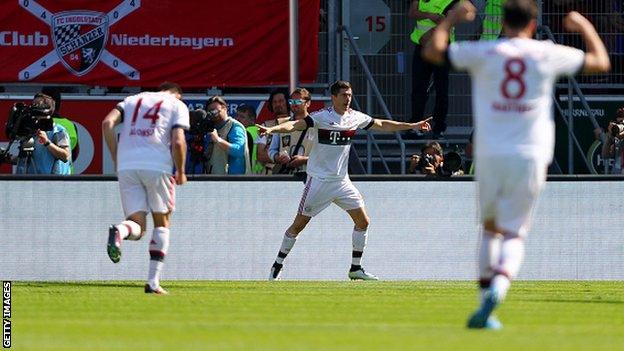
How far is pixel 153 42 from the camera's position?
2192 centimetres

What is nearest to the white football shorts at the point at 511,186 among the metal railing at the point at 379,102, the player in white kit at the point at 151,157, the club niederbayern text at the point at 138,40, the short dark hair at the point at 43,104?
the player in white kit at the point at 151,157

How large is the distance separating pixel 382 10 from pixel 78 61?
4532 mm

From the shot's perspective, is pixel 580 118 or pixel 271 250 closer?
pixel 271 250

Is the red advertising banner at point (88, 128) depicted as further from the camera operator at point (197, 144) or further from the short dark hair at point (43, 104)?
the short dark hair at point (43, 104)

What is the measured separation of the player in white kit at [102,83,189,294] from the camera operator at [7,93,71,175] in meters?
3.93

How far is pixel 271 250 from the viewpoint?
2011 cm

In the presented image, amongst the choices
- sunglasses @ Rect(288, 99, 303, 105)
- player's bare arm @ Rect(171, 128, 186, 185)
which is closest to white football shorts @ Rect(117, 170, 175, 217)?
player's bare arm @ Rect(171, 128, 186, 185)

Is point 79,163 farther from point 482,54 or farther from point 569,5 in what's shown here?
point 482,54

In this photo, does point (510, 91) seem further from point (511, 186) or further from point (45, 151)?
point (45, 151)

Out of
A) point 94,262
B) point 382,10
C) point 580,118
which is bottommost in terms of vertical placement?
point 94,262

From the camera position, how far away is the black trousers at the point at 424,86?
2194 cm

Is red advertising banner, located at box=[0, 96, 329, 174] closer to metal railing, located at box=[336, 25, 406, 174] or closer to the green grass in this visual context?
metal railing, located at box=[336, 25, 406, 174]

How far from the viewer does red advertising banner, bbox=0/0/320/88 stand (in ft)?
70.9

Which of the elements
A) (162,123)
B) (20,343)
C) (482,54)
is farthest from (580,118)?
(20,343)
